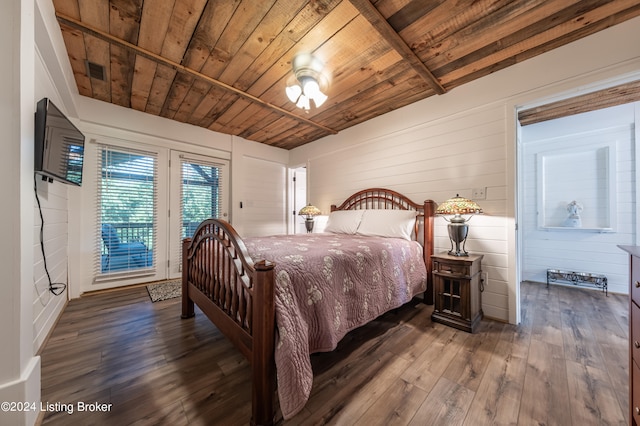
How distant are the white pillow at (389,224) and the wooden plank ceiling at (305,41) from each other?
145cm

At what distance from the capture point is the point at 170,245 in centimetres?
359

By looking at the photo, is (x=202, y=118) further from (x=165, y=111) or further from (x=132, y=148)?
(x=132, y=148)

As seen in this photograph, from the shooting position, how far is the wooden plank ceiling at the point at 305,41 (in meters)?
1.61

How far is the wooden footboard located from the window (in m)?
1.82

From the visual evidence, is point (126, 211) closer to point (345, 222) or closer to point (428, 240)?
point (345, 222)

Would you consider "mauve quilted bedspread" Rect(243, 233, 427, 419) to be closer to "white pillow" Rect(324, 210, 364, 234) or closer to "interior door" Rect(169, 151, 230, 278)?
"white pillow" Rect(324, 210, 364, 234)

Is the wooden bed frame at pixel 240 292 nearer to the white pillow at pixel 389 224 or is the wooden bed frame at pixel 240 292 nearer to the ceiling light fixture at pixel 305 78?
the white pillow at pixel 389 224

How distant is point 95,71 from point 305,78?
2235 millimetres

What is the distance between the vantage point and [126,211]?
3240 millimetres

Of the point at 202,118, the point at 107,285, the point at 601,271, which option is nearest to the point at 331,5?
the point at 202,118

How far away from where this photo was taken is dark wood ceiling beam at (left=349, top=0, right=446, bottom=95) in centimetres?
153

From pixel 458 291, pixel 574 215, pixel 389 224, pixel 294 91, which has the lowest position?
pixel 458 291

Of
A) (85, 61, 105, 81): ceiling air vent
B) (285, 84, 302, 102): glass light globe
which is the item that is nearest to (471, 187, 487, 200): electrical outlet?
(285, 84, 302, 102): glass light globe

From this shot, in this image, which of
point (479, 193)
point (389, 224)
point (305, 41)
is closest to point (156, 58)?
point (305, 41)
